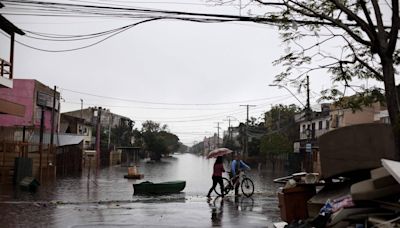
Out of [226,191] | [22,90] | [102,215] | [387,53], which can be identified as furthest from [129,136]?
[387,53]


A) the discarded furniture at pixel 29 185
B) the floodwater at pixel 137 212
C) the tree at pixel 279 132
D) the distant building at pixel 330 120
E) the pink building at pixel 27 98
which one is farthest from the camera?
the tree at pixel 279 132

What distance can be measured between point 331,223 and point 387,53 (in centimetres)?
321

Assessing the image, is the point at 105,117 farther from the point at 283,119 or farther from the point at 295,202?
the point at 295,202

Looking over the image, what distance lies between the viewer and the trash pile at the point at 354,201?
6555 millimetres

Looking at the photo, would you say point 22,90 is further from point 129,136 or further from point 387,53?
point 129,136

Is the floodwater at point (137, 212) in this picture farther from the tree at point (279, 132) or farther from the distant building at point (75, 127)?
the tree at point (279, 132)

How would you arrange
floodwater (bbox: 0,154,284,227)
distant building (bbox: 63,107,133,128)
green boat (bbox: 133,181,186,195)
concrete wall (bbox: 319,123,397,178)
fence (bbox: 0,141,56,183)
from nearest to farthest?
concrete wall (bbox: 319,123,397,178) < floodwater (bbox: 0,154,284,227) < green boat (bbox: 133,181,186,195) < fence (bbox: 0,141,56,183) < distant building (bbox: 63,107,133,128)

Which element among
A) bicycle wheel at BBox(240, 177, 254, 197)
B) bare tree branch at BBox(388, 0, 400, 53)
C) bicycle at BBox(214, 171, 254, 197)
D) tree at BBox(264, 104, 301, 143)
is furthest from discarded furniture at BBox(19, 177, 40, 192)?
tree at BBox(264, 104, 301, 143)

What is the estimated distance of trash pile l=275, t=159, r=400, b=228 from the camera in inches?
258

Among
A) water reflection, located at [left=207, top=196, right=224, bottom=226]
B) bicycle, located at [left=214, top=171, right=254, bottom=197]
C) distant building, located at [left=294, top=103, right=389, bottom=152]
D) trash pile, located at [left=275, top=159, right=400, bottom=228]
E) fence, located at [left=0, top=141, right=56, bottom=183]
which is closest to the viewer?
trash pile, located at [left=275, top=159, right=400, bottom=228]

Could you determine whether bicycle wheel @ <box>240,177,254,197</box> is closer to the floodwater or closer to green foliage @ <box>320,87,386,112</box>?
the floodwater

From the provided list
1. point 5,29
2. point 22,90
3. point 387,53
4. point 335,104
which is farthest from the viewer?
point 22,90

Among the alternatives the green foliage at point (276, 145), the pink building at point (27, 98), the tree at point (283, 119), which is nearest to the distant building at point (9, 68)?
the pink building at point (27, 98)

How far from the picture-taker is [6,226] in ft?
36.6
